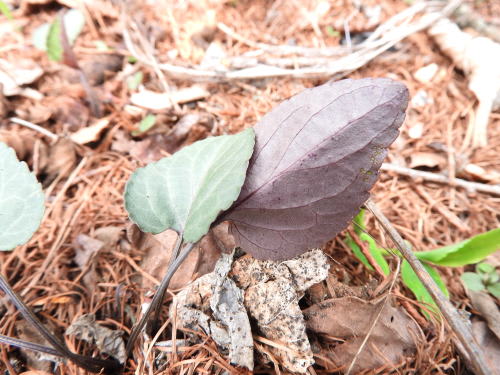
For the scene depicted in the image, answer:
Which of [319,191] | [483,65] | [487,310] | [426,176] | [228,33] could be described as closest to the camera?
[319,191]

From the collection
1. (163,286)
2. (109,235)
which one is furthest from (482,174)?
(109,235)

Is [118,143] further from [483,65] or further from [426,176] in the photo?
[483,65]

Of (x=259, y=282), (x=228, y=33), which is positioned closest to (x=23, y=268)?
(x=259, y=282)

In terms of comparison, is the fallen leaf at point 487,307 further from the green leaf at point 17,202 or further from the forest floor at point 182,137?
the green leaf at point 17,202

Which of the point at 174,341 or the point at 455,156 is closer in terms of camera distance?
the point at 174,341

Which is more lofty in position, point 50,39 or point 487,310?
point 50,39

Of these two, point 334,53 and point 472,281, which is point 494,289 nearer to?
point 472,281

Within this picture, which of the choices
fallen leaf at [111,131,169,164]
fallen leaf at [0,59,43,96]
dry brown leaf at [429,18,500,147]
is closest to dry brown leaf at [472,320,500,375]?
dry brown leaf at [429,18,500,147]
